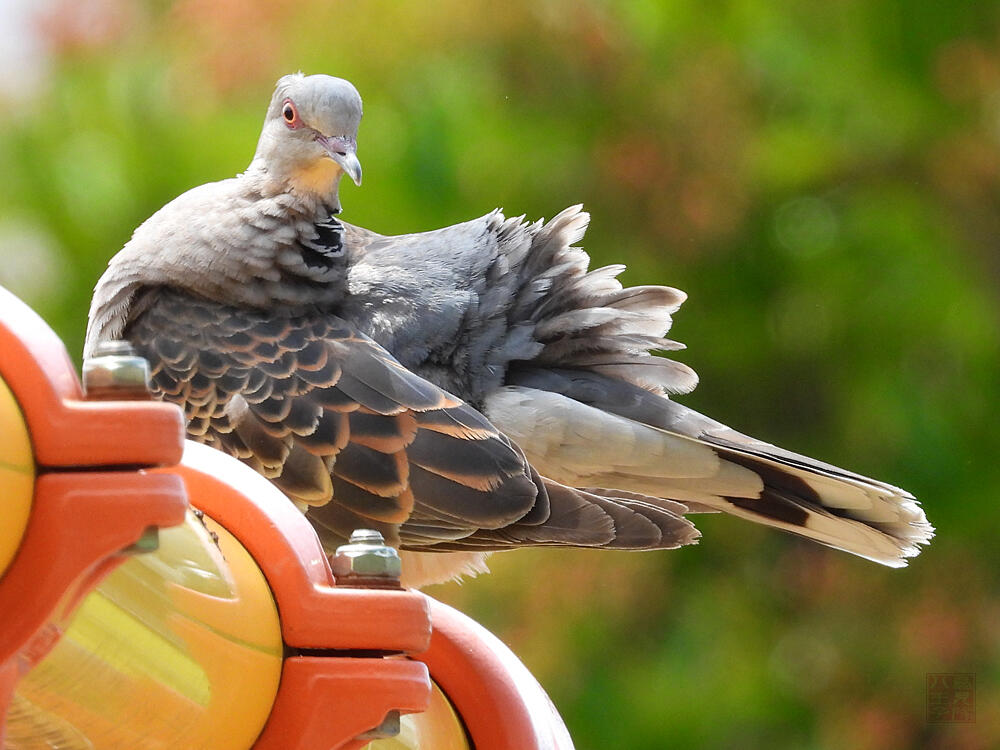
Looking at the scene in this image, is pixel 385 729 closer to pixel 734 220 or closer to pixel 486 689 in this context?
pixel 486 689

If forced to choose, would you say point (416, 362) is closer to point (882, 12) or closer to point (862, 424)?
point (862, 424)

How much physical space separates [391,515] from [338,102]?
2.25 ft

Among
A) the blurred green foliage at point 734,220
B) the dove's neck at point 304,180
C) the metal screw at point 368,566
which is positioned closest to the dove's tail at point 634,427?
the dove's neck at point 304,180

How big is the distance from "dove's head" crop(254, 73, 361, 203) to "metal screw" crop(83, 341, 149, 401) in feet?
5.35

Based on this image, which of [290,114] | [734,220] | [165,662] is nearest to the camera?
[165,662]

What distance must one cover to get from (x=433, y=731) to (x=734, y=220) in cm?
472

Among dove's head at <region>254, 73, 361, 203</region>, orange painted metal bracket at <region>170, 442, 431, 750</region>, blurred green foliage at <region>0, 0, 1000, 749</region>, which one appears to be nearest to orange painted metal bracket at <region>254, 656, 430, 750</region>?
orange painted metal bracket at <region>170, 442, 431, 750</region>

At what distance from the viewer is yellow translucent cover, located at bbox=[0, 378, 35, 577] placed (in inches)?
26.5

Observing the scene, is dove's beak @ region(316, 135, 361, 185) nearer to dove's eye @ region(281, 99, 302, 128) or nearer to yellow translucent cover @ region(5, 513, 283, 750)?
dove's eye @ region(281, 99, 302, 128)

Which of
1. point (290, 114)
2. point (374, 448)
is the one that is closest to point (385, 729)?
point (374, 448)

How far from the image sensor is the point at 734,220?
5.66 m

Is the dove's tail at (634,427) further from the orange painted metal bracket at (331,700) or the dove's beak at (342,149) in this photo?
the orange painted metal bracket at (331,700)

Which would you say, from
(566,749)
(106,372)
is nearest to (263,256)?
(566,749)

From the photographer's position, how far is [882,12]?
5.82m
